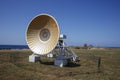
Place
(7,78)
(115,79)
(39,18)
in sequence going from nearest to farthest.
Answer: (7,78), (115,79), (39,18)

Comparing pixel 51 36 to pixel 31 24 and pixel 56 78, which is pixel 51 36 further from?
pixel 56 78

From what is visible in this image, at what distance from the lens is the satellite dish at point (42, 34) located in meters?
37.8

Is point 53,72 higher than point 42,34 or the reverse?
the reverse

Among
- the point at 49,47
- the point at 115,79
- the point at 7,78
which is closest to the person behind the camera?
the point at 7,78

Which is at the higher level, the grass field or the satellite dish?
the satellite dish

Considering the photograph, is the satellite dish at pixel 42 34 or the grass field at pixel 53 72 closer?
the grass field at pixel 53 72

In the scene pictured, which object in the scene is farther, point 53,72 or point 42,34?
point 42,34

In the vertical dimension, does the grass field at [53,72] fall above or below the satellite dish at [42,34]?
below

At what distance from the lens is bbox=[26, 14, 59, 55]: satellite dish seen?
37.8 metres

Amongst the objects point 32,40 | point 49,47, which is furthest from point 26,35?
point 49,47

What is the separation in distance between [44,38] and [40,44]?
4.81 feet

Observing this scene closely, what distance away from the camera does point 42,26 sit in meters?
40.5

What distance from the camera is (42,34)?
40719 mm

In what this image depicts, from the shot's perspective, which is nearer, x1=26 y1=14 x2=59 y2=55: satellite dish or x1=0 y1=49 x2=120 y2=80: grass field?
x1=0 y1=49 x2=120 y2=80: grass field
